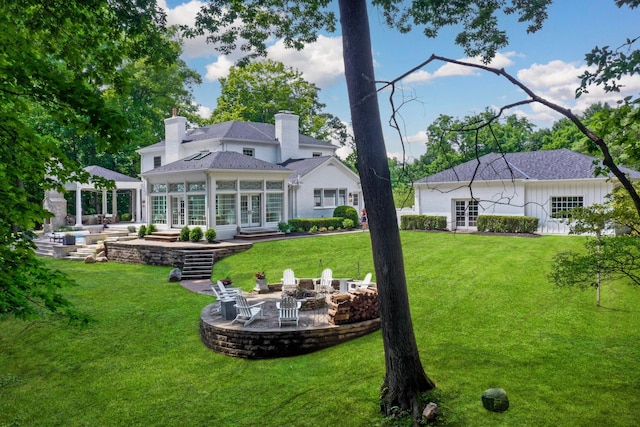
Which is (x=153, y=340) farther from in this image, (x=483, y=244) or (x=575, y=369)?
(x=483, y=244)

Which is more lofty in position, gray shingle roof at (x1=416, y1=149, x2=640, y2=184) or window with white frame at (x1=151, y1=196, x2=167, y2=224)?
gray shingle roof at (x1=416, y1=149, x2=640, y2=184)

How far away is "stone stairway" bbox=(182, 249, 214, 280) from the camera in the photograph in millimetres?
18706

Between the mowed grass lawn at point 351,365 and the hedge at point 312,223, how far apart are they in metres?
12.5

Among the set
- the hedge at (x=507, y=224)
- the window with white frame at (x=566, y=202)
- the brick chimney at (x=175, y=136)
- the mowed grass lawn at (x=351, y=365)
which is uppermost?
the brick chimney at (x=175, y=136)

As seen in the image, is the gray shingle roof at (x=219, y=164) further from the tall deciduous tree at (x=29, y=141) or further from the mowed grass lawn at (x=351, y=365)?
the tall deciduous tree at (x=29, y=141)

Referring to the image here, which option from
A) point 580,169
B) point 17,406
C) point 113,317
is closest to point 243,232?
point 113,317

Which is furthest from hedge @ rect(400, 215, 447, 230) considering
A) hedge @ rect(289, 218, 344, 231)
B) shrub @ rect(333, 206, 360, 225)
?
hedge @ rect(289, 218, 344, 231)

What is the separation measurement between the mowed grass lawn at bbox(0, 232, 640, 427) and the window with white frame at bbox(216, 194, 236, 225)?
909 cm

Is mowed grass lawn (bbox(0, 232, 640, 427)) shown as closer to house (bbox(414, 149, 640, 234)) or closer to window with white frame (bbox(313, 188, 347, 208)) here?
house (bbox(414, 149, 640, 234))

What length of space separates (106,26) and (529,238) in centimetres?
1940

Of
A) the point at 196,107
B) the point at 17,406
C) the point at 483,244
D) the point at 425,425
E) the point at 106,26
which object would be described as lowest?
the point at 17,406

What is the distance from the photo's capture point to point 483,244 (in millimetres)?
19828

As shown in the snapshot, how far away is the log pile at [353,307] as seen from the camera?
1049 cm

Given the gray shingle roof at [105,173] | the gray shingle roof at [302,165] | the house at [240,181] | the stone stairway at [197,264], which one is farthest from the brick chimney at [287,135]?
the stone stairway at [197,264]
